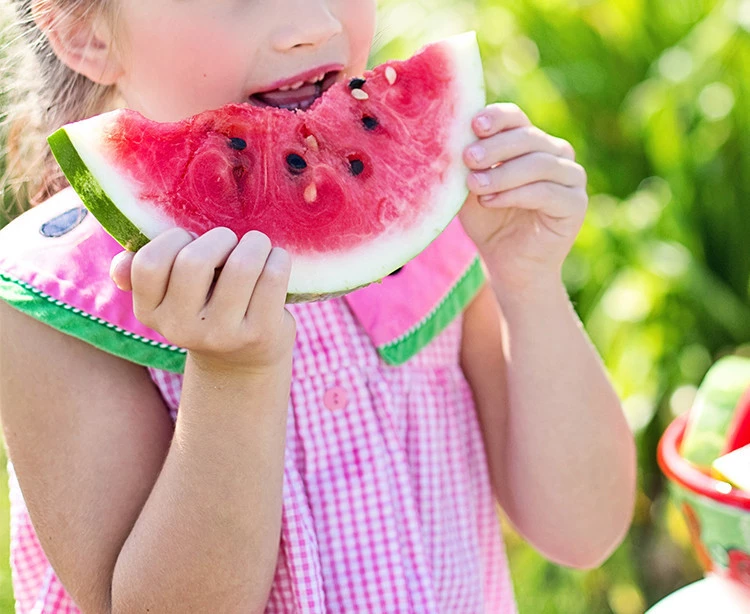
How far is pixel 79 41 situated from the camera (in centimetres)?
168

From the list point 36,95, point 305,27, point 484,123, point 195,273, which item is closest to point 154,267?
point 195,273

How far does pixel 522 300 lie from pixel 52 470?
2.77 ft

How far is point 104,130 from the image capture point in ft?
4.58

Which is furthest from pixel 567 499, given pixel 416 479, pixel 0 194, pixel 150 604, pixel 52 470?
pixel 0 194

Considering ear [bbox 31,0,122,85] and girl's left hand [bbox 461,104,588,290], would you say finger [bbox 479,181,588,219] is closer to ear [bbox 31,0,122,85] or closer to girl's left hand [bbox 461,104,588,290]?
girl's left hand [bbox 461,104,588,290]

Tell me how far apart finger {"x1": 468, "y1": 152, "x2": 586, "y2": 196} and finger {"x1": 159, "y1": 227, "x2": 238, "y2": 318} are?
0.46 meters

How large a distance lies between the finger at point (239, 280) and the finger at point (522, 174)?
0.42 metres

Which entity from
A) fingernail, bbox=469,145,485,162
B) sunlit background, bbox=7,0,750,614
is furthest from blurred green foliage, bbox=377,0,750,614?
fingernail, bbox=469,145,485,162

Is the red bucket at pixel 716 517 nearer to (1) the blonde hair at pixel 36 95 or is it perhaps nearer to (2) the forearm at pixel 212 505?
(2) the forearm at pixel 212 505

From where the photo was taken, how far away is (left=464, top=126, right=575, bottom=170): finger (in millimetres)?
1542

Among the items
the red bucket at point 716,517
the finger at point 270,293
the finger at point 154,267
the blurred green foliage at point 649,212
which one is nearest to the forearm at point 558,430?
the red bucket at point 716,517

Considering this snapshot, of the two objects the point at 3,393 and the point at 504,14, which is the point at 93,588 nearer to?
the point at 3,393

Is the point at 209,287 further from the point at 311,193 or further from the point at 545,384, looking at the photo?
the point at 545,384

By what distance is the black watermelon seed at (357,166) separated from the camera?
1.63 m
